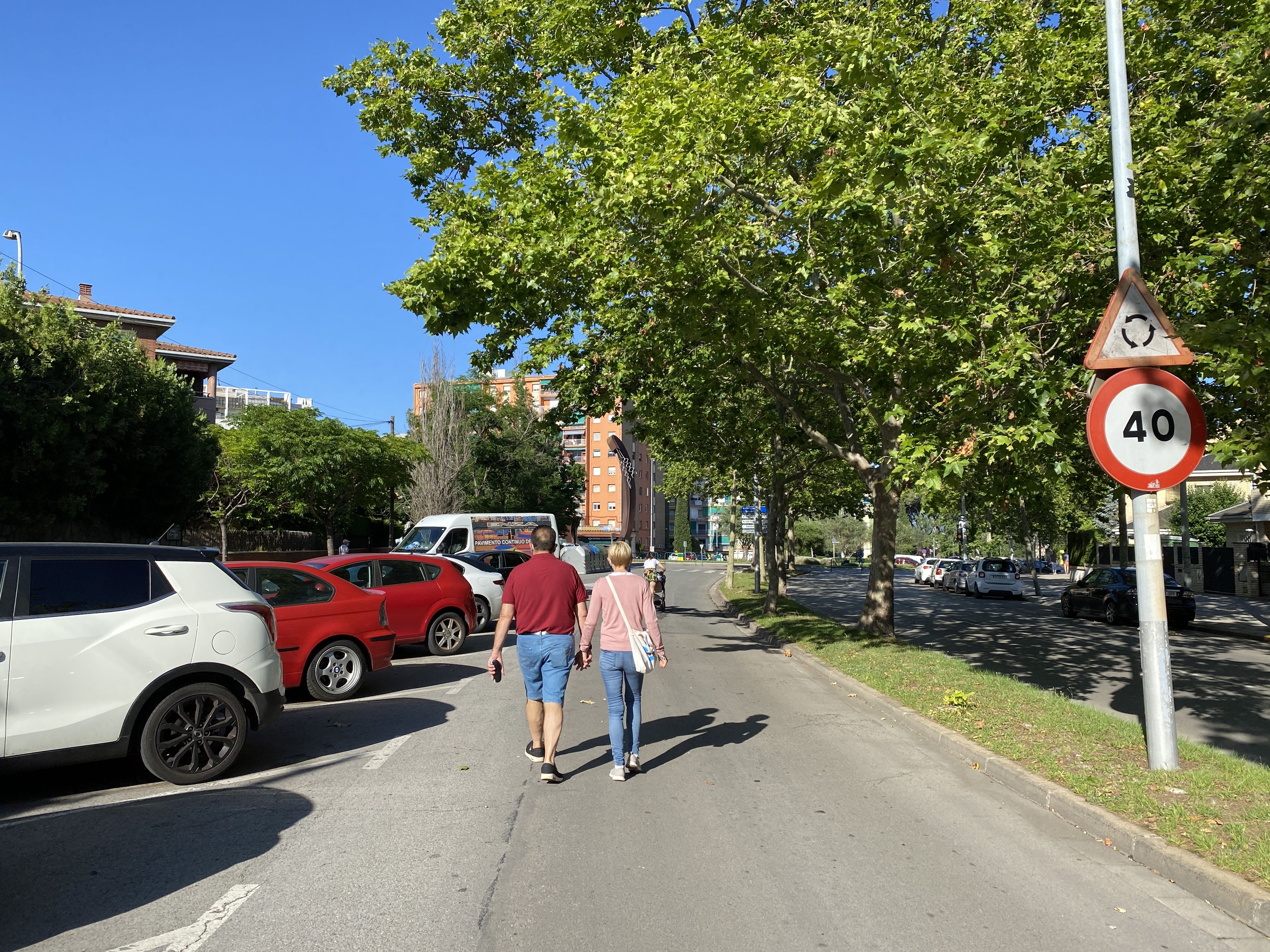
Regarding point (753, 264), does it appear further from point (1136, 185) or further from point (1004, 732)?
point (1004, 732)

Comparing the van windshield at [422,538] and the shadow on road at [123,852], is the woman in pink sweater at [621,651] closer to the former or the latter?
the shadow on road at [123,852]

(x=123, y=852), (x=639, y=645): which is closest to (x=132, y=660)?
(x=123, y=852)

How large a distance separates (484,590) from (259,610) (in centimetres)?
1129

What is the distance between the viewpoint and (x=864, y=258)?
11398 millimetres

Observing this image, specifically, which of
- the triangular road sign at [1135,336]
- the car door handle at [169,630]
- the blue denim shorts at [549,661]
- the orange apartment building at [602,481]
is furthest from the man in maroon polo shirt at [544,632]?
the orange apartment building at [602,481]

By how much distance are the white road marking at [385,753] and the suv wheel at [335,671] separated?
2.06 meters

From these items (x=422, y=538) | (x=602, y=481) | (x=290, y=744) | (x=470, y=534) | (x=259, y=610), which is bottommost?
(x=290, y=744)

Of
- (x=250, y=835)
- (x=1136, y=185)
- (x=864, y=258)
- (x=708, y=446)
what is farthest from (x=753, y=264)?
(x=708, y=446)

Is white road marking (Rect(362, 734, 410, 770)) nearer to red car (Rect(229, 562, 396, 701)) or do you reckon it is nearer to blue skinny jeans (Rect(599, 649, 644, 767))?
blue skinny jeans (Rect(599, 649, 644, 767))

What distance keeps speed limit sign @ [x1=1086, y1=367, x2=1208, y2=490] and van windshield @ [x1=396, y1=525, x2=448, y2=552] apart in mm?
20182

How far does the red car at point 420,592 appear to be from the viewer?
1299 cm

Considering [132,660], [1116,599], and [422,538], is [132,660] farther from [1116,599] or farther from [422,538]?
[1116,599]

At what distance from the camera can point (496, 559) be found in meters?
19.5

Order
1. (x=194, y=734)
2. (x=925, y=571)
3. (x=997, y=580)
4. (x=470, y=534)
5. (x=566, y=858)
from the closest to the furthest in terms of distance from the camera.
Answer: (x=566, y=858) → (x=194, y=734) → (x=470, y=534) → (x=997, y=580) → (x=925, y=571)
